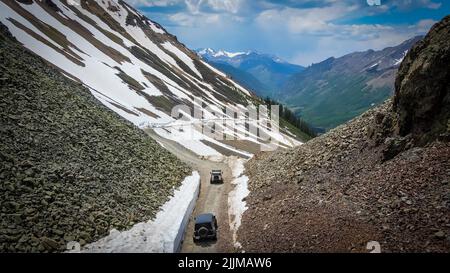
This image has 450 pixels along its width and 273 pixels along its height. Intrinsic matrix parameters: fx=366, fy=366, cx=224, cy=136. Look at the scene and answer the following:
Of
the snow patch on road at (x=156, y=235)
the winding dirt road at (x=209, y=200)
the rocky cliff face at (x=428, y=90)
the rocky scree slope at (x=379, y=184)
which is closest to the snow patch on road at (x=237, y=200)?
the winding dirt road at (x=209, y=200)

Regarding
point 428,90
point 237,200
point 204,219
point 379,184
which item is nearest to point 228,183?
point 237,200

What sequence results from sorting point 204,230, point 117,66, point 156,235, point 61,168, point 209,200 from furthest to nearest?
point 117,66
point 209,200
point 204,230
point 61,168
point 156,235

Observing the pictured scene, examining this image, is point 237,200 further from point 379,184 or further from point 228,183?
point 379,184

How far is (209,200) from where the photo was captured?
3922 cm

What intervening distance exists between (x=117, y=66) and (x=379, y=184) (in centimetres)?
10952

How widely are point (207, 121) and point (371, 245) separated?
307ft

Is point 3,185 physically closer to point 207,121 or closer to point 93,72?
point 93,72

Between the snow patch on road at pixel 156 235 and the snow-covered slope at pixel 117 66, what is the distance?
139ft

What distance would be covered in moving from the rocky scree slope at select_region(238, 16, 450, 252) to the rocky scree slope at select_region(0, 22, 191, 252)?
9599 millimetres

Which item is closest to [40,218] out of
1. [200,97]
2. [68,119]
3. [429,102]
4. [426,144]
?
[68,119]

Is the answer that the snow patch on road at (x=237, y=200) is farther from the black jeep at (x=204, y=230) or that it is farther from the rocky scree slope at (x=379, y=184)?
the black jeep at (x=204, y=230)

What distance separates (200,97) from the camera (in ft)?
484

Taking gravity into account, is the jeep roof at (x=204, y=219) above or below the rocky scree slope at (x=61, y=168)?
below

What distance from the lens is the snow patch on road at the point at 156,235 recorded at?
2174 centimetres
